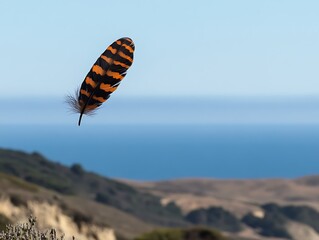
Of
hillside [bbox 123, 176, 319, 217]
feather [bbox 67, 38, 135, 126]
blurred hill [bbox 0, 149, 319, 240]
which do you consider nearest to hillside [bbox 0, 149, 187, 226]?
blurred hill [bbox 0, 149, 319, 240]

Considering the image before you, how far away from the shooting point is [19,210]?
173 feet

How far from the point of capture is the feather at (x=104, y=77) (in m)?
13.1

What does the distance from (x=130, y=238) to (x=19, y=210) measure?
16023 mm

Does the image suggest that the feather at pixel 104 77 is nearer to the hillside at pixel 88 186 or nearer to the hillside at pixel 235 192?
the hillside at pixel 88 186

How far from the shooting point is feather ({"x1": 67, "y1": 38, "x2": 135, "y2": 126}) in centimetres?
1308

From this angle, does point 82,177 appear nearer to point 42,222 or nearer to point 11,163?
point 11,163

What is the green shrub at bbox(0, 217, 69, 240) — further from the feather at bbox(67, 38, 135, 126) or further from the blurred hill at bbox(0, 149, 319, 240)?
the blurred hill at bbox(0, 149, 319, 240)

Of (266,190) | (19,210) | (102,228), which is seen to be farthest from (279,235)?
(19,210)

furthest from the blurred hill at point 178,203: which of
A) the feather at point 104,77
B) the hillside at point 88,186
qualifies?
the feather at point 104,77

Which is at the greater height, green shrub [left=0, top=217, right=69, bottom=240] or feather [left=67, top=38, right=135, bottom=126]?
feather [left=67, top=38, right=135, bottom=126]

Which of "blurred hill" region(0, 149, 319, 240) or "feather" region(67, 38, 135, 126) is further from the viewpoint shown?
"blurred hill" region(0, 149, 319, 240)

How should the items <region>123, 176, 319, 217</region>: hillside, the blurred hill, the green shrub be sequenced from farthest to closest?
<region>123, 176, 319, 217</region>: hillside → the blurred hill → the green shrub

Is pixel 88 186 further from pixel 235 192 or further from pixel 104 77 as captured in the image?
pixel 104 77

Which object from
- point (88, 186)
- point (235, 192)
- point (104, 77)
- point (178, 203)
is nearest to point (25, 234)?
point (104, 77)
